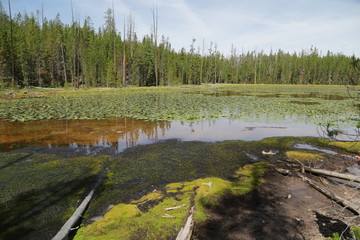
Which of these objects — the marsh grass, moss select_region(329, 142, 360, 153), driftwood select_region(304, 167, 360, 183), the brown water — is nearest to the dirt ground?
driftwood select_region(304, 167, 360, 183)

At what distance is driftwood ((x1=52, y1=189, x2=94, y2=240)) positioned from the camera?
3.49 metres

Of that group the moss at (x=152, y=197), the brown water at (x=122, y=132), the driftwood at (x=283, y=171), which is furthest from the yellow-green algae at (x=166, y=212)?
the brown water at (x=122, y=132)

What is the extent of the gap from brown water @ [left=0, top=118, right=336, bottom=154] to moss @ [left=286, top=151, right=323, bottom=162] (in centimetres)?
252

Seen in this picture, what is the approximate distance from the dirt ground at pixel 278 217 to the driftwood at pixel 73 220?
2289 mm

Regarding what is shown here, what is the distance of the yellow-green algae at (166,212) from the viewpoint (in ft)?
12.2

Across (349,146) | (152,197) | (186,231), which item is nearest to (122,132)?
(152,197)

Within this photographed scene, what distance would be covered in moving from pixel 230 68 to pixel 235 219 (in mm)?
94427

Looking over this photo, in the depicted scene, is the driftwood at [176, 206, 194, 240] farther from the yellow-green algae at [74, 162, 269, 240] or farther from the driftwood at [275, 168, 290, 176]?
the driftwood at [275, 168, 290, 176]

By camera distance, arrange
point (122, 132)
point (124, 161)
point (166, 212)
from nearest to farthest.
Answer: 1. point (166, 212)
2. point (124, 161)
3. point (122, 132)

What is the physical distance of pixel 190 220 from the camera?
374cm

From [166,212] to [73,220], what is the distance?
1820 millimetres

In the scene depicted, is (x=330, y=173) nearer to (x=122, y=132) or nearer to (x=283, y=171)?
(x=283, y=171)

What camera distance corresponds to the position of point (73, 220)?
3.96m

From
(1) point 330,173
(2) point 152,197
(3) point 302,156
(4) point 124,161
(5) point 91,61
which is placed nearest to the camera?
(2) point 152,197
